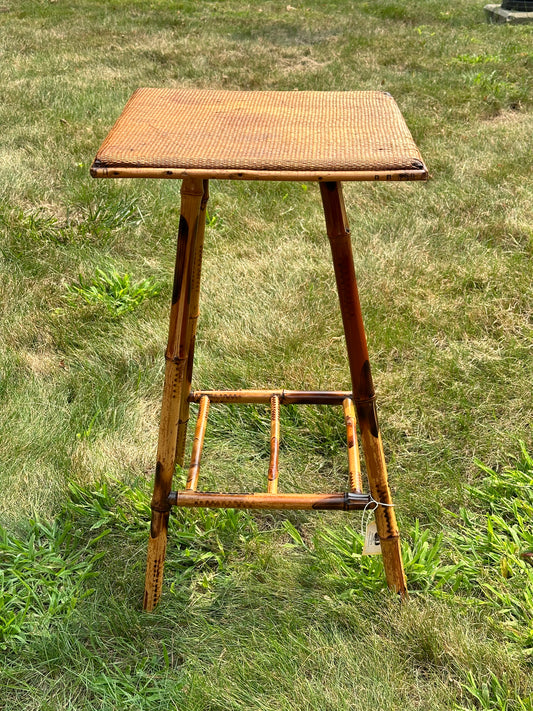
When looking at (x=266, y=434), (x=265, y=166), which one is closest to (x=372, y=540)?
(x=266, y=434)

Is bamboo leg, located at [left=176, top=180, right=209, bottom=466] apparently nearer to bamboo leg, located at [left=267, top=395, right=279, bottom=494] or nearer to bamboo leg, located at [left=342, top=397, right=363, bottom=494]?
bamboo leg, located at [left=267, top=395, right=279, bottom=494]

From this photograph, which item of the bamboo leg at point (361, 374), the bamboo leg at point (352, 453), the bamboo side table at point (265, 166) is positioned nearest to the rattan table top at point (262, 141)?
the bamboo side table at point (265, 166)

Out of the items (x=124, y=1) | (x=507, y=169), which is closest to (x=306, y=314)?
(x=507, y=169)

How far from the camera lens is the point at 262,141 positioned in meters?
1.45

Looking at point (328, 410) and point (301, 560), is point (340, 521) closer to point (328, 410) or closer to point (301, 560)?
point (301, 560)

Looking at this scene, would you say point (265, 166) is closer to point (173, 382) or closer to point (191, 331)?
point (173, 382)

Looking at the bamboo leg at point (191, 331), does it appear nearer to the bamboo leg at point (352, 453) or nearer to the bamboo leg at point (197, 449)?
the bamboo leg at point (197, 449)

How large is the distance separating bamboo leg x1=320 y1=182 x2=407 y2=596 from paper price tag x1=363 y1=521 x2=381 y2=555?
0.02m

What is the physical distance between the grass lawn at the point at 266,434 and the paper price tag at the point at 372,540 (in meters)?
0.14

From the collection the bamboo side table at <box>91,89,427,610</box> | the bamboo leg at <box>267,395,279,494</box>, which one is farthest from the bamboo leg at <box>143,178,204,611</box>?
the bamboo leg at <box>267,395,279,494</box>

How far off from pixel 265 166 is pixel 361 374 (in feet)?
1.79

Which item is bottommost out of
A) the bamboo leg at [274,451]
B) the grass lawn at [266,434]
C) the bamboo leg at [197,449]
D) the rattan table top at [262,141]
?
the grass lawn at [266,434]

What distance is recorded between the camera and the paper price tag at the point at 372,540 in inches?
70.2

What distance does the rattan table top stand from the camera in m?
1.36
